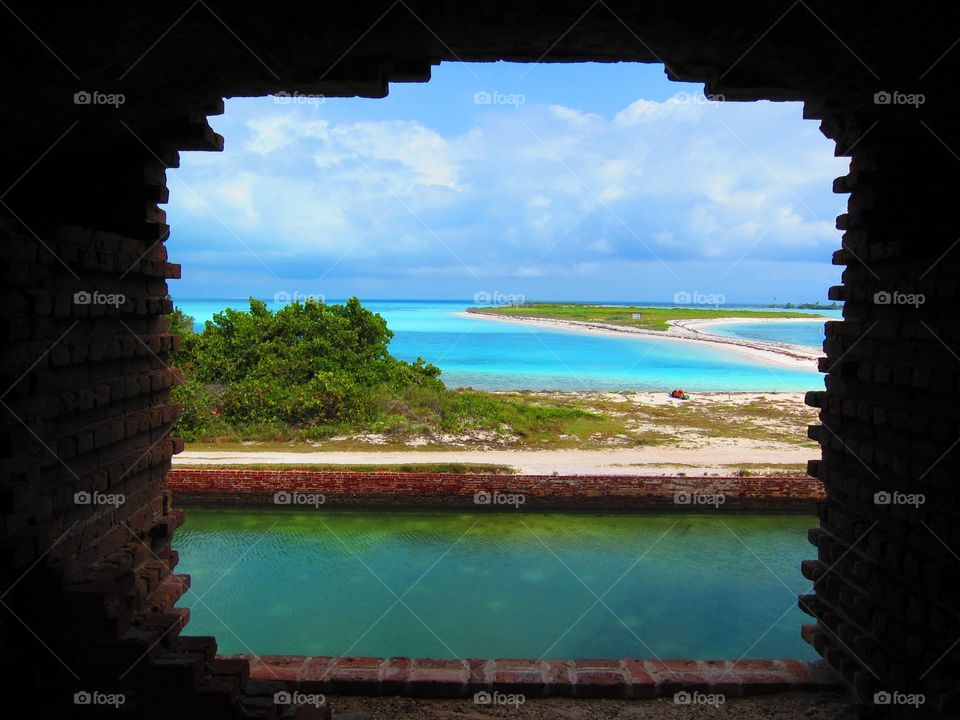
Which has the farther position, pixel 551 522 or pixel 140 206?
pixel 551 522

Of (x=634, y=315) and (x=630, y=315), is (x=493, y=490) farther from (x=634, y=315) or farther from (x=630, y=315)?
(x=634, y=315)

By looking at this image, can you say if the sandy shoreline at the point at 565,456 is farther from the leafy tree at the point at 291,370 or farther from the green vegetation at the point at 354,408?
the leafy tree at the point at 291,370

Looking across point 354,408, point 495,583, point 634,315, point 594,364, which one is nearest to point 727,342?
point 594,364

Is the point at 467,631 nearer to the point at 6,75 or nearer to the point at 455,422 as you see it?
the point at 6,75

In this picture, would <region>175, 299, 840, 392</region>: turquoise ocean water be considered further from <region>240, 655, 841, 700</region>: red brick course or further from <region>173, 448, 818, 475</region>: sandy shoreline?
<region>240, 655, 841, 700</region>: red brick course

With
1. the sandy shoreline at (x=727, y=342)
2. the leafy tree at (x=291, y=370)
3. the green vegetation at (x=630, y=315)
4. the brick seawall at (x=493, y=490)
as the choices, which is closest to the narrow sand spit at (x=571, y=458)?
the brick seawall at (x=493, y=490)

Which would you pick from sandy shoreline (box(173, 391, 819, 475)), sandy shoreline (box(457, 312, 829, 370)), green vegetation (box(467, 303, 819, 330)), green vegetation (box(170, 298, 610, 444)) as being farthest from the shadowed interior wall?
green vegetation (box(467, 303, 819, 330))

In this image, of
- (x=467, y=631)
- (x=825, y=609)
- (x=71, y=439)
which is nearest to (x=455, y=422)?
(x=467, y=631)
